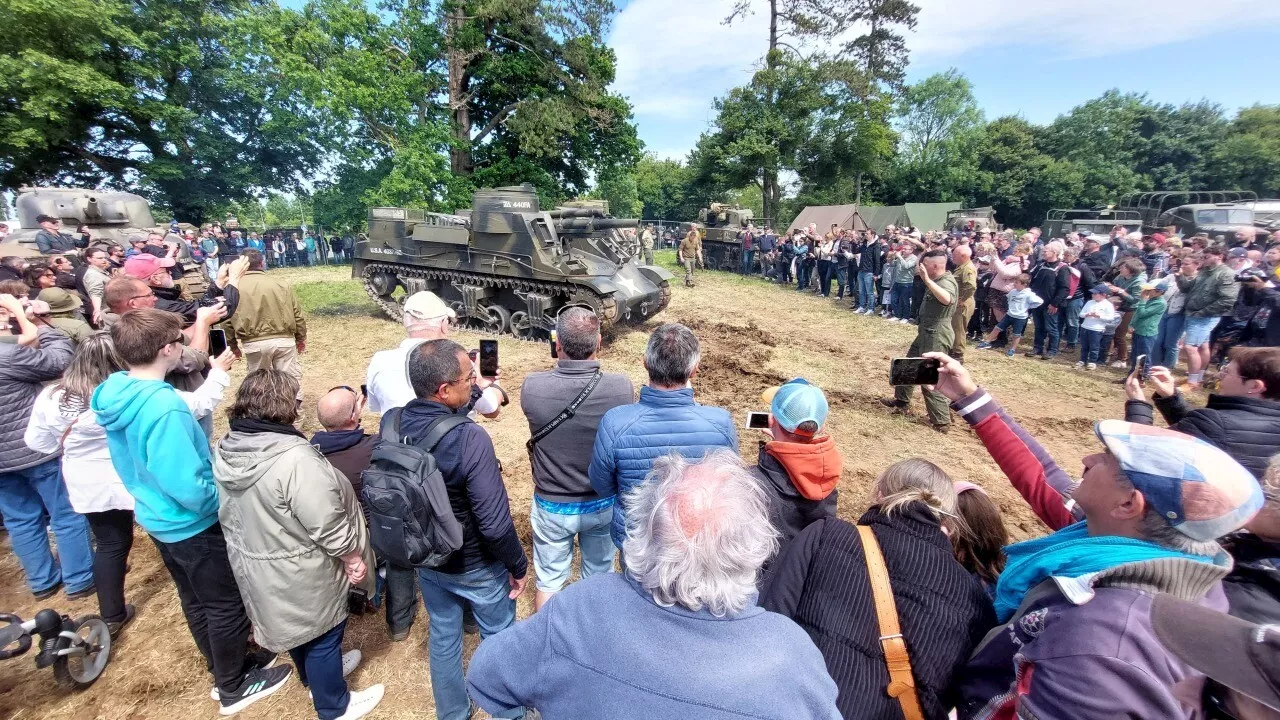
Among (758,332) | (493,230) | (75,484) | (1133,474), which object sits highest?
(493,230)

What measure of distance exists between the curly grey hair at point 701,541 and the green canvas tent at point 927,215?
27731 millimetres

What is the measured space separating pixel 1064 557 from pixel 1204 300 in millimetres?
8661

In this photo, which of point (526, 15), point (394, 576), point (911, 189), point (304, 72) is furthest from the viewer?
point (911, 189)

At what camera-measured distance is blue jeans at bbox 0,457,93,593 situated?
3486mm

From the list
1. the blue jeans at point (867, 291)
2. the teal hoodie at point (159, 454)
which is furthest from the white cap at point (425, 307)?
the blue jeans at point (867, 291)

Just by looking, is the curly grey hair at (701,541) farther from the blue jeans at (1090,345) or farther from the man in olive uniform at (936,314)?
the blue jeans at (1090,345)

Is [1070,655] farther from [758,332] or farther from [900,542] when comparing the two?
[758,332]

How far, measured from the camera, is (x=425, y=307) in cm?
334

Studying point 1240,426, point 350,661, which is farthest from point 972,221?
point 350,661

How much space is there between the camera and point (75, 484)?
120 inches

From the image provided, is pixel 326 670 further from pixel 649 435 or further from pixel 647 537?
pixel 647 537

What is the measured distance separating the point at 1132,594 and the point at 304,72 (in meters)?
21.7

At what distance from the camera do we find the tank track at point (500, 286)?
30.6 feet

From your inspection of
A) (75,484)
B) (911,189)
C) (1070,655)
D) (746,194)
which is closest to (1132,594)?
(1070,655)
